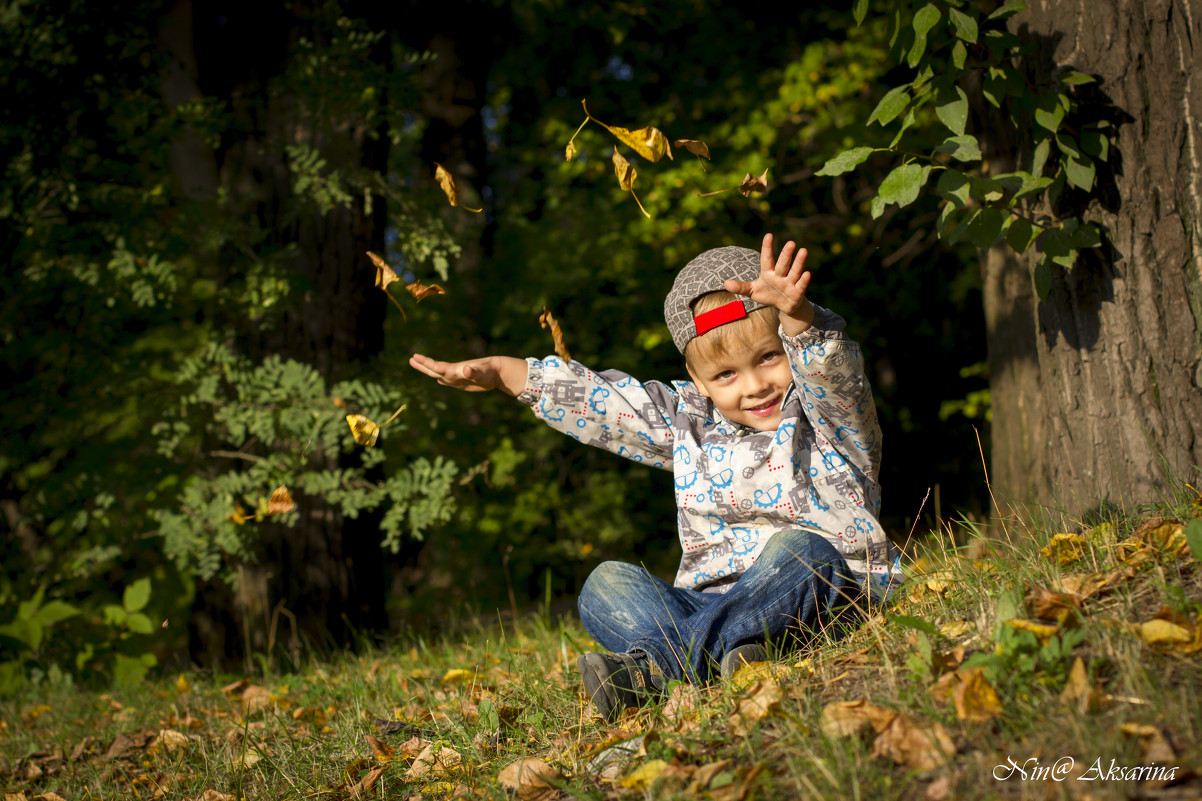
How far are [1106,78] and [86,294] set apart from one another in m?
5.23

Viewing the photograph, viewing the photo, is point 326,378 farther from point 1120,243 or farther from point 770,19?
point 770,19

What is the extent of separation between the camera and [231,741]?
2.61 m

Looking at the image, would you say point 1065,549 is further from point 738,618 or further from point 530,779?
point 530,779

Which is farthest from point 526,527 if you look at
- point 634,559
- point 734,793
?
point 734,793

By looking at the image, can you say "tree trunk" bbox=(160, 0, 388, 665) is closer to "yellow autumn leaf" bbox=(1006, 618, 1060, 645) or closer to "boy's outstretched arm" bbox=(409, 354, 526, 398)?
"boy's outstretched arm" bbox=(409, 354, 526, 398)

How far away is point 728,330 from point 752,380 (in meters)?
0.17

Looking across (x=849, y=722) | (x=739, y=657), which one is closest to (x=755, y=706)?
(x=849, y=722)

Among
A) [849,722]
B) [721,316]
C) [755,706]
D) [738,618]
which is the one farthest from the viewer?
[721,316]

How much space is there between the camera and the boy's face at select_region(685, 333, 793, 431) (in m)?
2.53

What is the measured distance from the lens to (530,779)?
1.80m

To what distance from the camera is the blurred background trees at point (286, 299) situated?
4391 mm

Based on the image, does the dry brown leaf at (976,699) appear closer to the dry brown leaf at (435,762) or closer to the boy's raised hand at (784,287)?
the boy's raised hand at (784,287)

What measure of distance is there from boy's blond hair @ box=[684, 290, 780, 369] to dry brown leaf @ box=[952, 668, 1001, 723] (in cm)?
120

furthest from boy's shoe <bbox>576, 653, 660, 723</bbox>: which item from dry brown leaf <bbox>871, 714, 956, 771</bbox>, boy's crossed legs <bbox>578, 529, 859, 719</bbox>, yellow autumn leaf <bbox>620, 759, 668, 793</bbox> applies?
dry brown leaf <bbox>871, 714, 956, 771</bbox>
